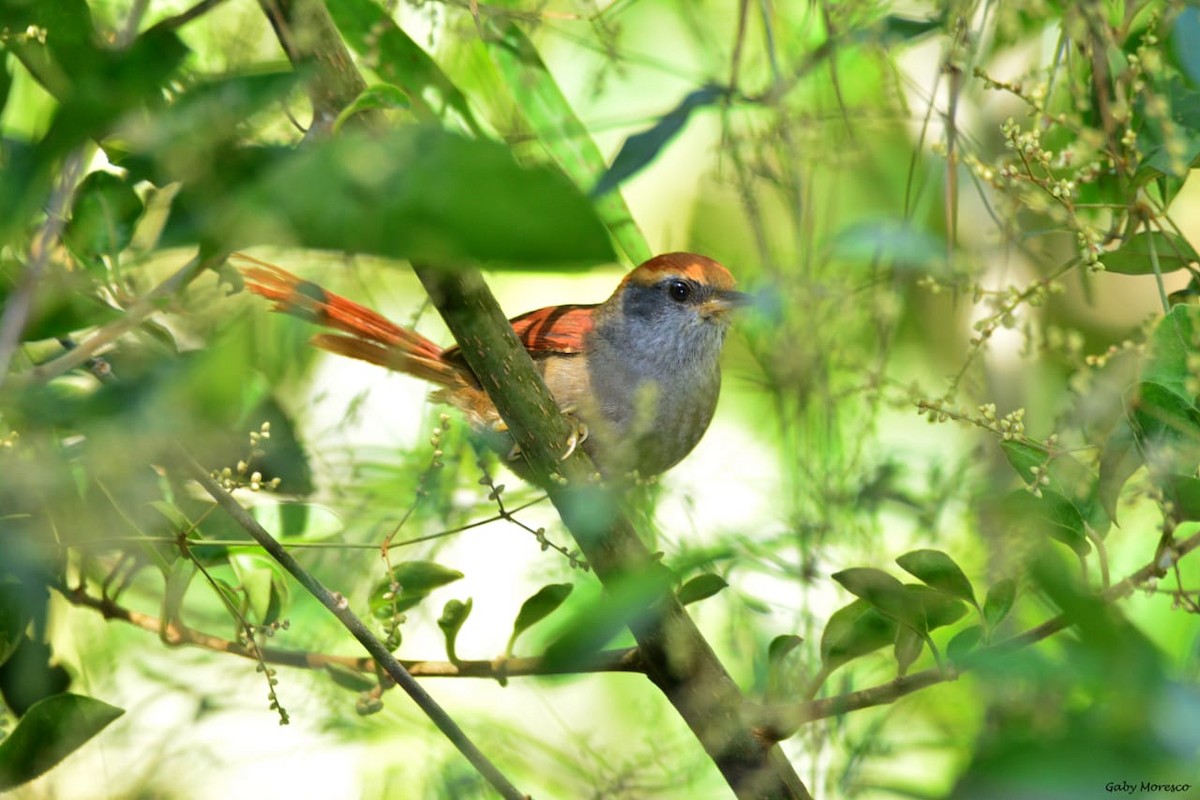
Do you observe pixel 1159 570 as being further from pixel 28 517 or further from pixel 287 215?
pixel 28 517

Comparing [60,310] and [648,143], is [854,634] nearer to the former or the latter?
[648,143]

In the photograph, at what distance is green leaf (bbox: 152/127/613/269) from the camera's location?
0.57m

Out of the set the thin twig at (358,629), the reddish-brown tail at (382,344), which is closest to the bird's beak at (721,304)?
the reddish-brown tail at (382,344)

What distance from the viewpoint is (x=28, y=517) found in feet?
5.20

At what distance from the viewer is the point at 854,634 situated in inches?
64.6

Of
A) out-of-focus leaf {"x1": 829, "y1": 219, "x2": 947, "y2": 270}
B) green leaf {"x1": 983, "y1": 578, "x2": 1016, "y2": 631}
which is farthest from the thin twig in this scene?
out-of-focus leaf {"x1": 829, "y1": 219, "x2": 947, "y2": 270}

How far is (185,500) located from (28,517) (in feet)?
1.97

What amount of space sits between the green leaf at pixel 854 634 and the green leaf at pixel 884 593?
150 mm

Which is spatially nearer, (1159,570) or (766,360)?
(1159,570)

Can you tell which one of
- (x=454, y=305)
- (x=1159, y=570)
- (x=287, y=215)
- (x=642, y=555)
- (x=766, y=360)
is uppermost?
(x=766, y=360)

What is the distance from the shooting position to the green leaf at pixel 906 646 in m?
1.54

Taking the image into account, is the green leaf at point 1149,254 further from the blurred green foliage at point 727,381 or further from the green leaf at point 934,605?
the green leaf at point 934,605

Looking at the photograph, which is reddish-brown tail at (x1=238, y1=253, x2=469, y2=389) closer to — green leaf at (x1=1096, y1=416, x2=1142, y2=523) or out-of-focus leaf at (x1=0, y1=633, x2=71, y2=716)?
out-of-focus leaf at (x1=0, y1=633, x2=71, y2=716)

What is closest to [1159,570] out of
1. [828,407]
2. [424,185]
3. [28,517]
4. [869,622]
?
[869,622]
